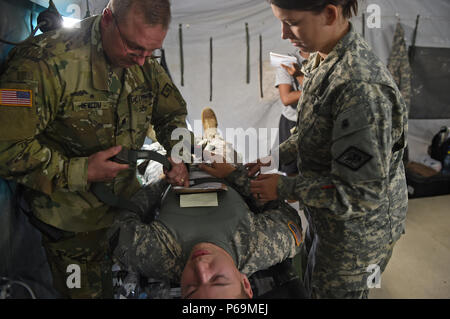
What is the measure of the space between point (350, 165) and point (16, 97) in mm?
1139

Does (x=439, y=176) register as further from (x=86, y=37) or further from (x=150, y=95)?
(x=86, y=37)

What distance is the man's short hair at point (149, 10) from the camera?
1.00m

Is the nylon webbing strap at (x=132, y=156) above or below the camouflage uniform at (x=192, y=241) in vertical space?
above

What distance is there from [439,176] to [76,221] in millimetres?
3941

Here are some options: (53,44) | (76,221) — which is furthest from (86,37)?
(76,221)

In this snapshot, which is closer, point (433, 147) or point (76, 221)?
point (76, 221)

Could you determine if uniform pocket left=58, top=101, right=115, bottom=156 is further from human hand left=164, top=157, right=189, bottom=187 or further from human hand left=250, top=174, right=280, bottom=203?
human hand left=250, top=174, right=280, bottom=203

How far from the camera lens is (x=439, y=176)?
3.55 meters

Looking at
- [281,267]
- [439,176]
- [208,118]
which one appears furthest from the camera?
[439,176]

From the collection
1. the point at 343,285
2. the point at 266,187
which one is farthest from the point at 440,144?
the point at 266,187

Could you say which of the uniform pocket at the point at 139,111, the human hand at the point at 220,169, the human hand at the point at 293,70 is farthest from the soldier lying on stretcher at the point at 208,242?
the human hand at the point at 293,70

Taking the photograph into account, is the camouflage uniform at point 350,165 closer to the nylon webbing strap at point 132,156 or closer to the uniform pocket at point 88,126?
the nylon webbing strap at point 132,156

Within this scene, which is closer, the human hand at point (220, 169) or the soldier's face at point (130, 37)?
the soldier's face at point (130, 37)

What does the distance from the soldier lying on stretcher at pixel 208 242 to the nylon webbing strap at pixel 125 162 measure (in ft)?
0.14
